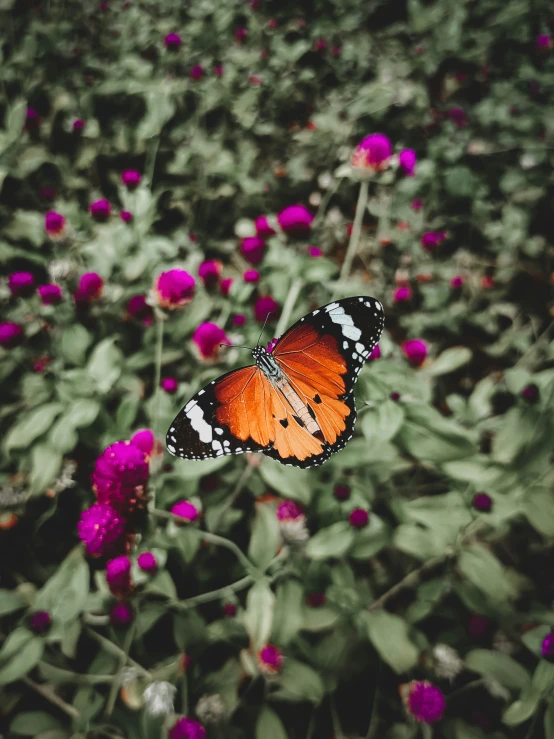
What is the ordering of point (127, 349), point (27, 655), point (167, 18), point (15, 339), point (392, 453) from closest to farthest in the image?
1. point (27, 655)
2. point (392, 453)
3. point (15, 339)
4. point (127, 349)
5. point (167, 18)

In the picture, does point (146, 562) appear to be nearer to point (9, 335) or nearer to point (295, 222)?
point (9, 335)

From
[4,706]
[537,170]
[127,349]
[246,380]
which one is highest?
[246,380]

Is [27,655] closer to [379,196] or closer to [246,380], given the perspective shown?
[246,380]

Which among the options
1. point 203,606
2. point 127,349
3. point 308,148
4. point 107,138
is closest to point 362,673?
point 203,606

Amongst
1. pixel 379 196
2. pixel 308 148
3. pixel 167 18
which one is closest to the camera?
pixel 379 196

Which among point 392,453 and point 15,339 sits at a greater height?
point 15,339

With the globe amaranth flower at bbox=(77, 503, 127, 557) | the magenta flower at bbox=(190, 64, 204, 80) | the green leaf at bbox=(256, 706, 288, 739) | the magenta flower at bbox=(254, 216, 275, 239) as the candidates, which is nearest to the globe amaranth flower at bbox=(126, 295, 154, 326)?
the magenta flower at bbox=(254, 216, 275, 239)

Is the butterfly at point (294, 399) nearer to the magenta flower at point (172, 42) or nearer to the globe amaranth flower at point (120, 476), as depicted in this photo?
the globe amaranth flower at point (120, 476)

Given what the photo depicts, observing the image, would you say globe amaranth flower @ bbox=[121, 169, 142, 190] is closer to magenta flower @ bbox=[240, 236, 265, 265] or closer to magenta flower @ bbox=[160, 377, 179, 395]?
magenta flower @ bbox=[240, 236, 265, 265]
